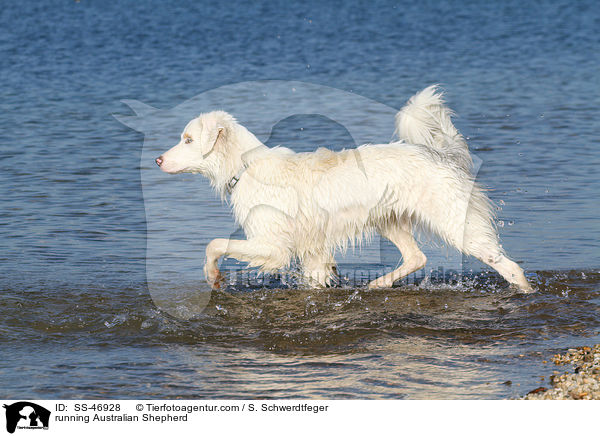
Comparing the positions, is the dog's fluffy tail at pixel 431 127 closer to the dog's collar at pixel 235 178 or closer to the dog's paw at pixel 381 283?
the dog's paw at pixel 381 283

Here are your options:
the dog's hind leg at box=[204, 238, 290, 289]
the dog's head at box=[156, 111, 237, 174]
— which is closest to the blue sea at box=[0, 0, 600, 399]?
the dog's hind leg at box=[204, 238, 290, 289]

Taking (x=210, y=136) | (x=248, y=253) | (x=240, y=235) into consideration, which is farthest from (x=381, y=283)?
(x=210, y=136)

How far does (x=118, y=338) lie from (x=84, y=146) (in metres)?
6.77

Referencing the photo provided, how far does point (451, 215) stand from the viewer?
22.2 feet

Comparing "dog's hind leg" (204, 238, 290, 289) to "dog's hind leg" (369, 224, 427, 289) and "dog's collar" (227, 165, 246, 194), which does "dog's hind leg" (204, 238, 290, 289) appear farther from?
"dog's hind leg" (369, 224, 427, 289)

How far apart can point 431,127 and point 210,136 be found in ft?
6.45

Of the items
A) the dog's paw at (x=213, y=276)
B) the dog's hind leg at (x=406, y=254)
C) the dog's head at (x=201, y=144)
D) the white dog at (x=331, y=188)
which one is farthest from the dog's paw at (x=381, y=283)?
the dog's head at (x=201, y=144)

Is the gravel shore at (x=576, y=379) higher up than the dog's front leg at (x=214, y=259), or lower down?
lower down

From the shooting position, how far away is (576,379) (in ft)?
16.3

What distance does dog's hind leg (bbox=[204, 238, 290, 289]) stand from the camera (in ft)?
22.1

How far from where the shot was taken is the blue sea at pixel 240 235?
5.56 m
